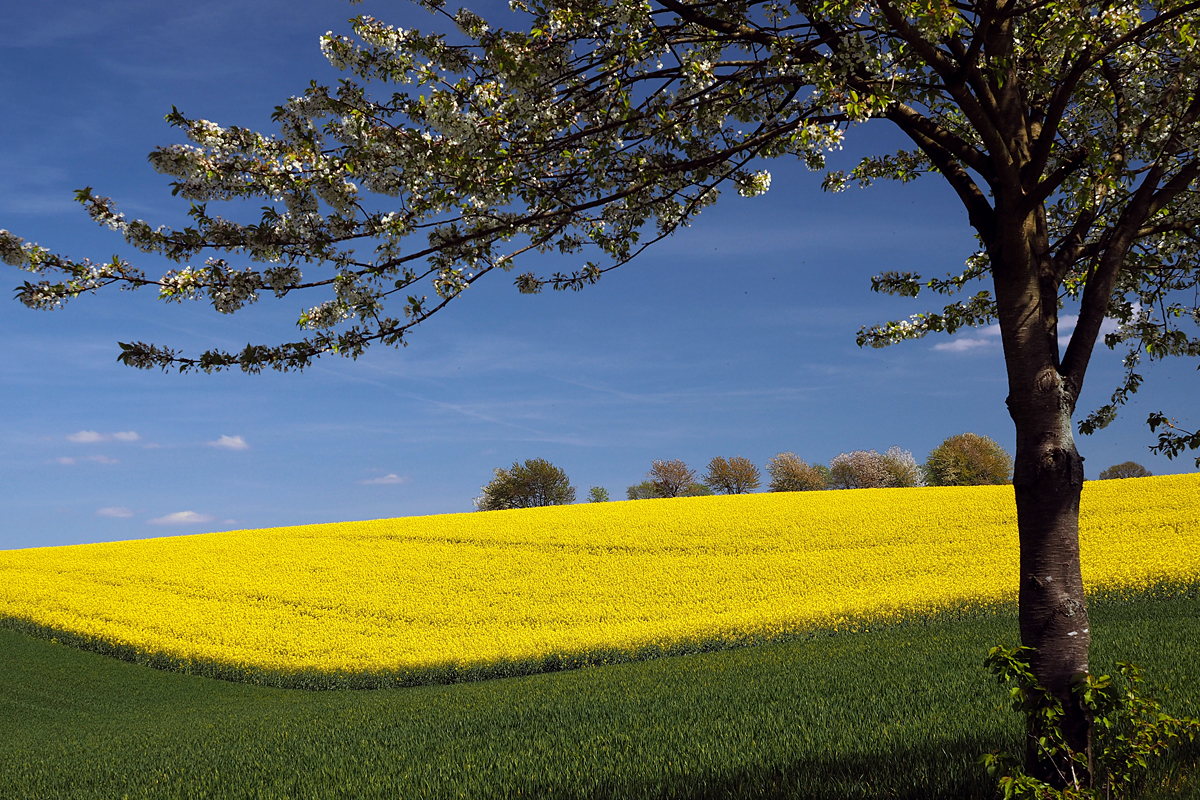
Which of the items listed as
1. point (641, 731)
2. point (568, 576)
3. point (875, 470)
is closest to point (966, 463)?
point (875, 470)

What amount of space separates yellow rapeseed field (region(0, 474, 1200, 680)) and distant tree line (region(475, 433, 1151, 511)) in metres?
26.4

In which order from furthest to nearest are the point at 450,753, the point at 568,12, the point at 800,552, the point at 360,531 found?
1. the point at 360,531
2. the point at 800,552
3. the point at 450,753
4. the point at 568,12

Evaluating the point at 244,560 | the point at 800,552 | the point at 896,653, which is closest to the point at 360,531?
the point at 244,560

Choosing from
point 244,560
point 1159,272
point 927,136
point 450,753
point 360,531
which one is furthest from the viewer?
point 360,531

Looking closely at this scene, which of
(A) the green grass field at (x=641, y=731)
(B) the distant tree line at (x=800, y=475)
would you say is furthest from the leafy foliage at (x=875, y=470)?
(A) the green grass field at (x=641, y=731)

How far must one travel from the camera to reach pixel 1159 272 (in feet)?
26.1

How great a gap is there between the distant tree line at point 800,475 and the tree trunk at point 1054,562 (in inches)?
2255

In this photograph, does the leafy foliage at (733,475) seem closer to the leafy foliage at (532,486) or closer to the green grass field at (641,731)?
the leafy foliage at (532,486)

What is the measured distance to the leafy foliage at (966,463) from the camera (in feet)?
213

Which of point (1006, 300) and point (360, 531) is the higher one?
point (1006, 300)

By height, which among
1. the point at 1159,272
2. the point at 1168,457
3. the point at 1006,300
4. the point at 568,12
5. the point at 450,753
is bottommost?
the point at 450,753

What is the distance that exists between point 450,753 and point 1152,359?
9.00 metres

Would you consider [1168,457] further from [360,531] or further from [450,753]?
[360,531]

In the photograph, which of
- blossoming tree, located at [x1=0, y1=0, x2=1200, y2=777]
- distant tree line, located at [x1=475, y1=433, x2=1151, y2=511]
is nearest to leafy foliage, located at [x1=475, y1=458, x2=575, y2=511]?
distant tree line, located at [x1=475, y1=433, x2=1151, y2=511]
